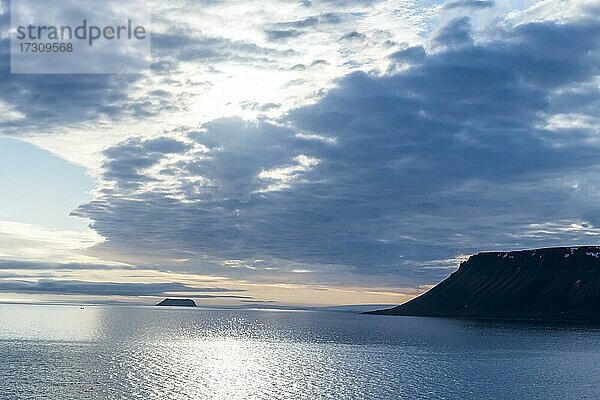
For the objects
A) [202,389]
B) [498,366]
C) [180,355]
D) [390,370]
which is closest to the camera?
[202,389]

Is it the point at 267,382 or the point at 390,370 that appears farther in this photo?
the point at 390,370

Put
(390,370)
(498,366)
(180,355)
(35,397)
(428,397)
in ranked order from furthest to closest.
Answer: (180,355) → (498,366) → (390,370) → (428,397) → (35,397)

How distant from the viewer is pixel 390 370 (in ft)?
449

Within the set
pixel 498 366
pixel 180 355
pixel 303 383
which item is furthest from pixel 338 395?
pixel 180 355

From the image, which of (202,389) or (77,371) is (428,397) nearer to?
(202,389)

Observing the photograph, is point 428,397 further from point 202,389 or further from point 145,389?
point 145,389

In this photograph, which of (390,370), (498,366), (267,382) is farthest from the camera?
(498,366)

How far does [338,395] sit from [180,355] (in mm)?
76327

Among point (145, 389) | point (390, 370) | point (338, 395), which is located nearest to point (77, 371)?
point (145, 389)

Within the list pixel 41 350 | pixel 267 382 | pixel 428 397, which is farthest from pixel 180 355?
pixel 428 397

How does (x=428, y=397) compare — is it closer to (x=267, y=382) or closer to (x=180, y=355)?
(x=267, y=382)

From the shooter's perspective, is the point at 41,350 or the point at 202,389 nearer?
the point at 202,389

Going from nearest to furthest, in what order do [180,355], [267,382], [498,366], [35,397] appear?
1. [35,397]
2. [267,382]
3. [498,366]
4. [180,355]

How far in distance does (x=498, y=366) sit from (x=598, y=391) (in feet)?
126
